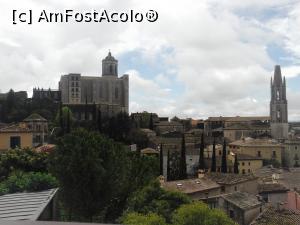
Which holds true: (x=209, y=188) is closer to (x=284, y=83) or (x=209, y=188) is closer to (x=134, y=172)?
(x=134, y=172)

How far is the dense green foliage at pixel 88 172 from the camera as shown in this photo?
12625 mm

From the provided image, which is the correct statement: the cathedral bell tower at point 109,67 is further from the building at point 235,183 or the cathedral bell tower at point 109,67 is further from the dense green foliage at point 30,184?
the dense green foliage at point 30,184

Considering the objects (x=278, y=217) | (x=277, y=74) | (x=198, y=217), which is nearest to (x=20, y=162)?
(x=198, y=217)

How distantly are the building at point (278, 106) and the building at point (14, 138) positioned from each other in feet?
162

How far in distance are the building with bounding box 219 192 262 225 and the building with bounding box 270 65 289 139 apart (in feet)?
169

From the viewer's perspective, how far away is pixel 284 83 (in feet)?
237

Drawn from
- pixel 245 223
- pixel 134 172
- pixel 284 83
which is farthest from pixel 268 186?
pixel 284 83

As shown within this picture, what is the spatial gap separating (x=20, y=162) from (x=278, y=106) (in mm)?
60321

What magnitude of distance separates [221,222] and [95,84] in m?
73.3

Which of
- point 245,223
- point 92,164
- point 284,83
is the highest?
point 284,83

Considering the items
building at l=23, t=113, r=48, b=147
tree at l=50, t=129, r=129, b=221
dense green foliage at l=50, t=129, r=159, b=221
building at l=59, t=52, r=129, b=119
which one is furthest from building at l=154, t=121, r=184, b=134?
tree at l=50, t=129, r=129, b=221

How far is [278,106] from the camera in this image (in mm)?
72562

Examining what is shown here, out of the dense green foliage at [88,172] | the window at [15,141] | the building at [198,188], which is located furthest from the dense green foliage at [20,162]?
the window at [15,141]

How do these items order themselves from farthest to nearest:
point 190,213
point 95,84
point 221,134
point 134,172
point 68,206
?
point 95,84
point 221,134
point 134,172
point 68,206
point 190,213
